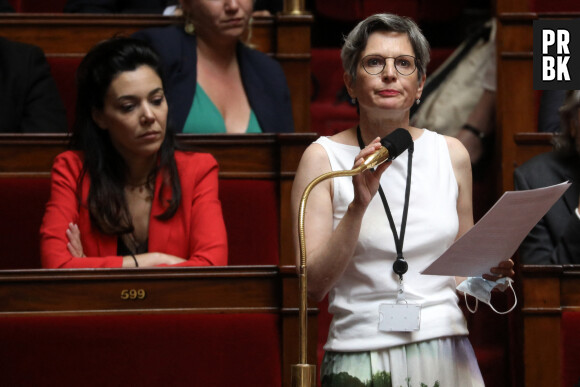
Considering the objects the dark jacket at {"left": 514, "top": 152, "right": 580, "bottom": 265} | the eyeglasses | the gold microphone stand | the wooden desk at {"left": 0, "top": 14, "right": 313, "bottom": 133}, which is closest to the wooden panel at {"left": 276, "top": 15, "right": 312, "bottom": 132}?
the wooden desk at {"left": 0, "top": 14, "right": 313, "bottom": 133}

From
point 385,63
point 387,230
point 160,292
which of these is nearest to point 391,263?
point 387,230

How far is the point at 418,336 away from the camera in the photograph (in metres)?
0.55

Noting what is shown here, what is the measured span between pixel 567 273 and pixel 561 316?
0.11 feet

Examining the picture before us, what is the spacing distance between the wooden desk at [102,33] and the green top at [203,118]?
0.47 feet

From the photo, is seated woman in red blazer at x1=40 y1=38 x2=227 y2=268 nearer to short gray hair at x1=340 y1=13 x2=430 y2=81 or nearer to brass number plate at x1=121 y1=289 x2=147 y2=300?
brass number plate at x1=121 y1=289 x2=147 y2=300

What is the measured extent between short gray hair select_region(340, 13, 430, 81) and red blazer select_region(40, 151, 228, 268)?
30 centimetres

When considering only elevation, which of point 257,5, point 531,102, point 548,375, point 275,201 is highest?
point 257,5

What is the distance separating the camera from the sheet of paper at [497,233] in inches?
20.4

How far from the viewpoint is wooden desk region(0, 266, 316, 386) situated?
73 centimetres

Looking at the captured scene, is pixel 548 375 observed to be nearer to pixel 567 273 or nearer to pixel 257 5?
pixel 567 273

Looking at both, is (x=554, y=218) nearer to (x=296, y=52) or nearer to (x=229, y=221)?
(x=229, y=221)

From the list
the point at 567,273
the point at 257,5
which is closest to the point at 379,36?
the point at 567,273

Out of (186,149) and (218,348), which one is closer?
(218,348)

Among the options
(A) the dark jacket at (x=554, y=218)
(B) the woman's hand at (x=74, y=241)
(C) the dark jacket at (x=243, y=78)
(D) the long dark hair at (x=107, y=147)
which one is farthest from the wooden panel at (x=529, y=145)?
(B) the woman's hand at (x=74, y=241)
